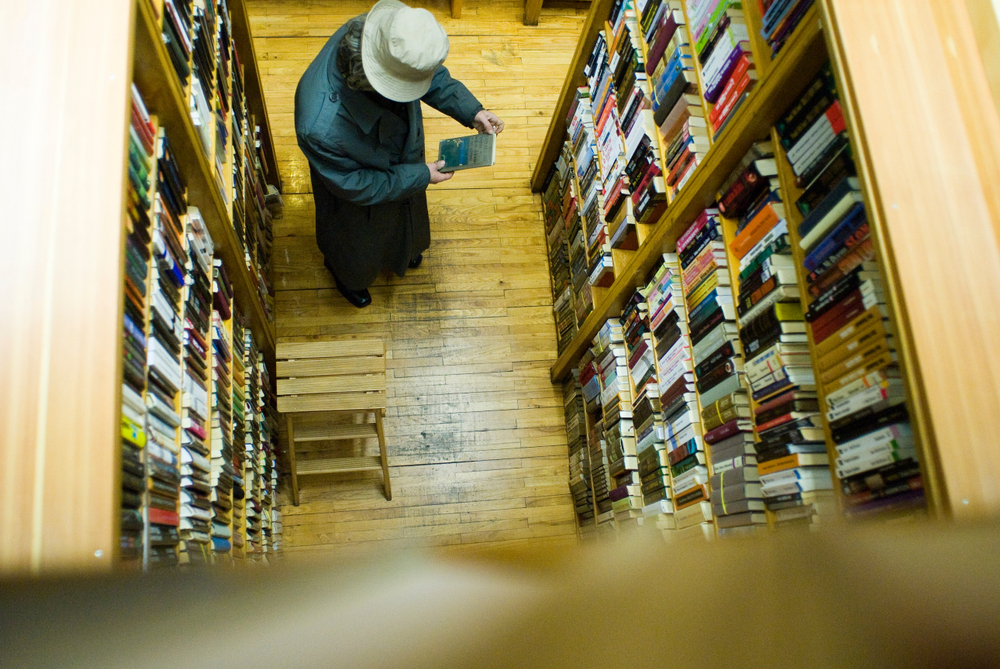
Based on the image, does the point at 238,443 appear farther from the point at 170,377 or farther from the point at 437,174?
the point at 437,174

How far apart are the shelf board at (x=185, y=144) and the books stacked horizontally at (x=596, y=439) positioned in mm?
1522

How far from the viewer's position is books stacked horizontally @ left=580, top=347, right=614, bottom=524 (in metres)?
3.04

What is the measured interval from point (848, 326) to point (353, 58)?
6.67 feet

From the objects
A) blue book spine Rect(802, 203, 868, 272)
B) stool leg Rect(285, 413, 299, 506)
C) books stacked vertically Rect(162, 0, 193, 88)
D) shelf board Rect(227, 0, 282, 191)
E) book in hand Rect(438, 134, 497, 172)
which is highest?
shelf board Rect(227, 0, 282, 191)

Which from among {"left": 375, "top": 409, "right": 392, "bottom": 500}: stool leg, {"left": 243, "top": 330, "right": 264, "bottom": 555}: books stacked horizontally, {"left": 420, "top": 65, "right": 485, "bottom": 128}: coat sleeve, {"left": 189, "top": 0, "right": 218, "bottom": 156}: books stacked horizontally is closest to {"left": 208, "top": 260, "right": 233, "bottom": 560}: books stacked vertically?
{"left": 243, "top": 330, "right": 264, "bottom": 555}: books stacked horizontally

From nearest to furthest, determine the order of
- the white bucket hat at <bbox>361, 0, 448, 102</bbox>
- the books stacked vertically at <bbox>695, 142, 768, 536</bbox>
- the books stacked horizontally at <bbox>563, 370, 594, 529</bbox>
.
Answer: the books stacked vertically at <bbox>695, 142, 768, 536</bbox> < the white bucket hat at <bbox>361, 0, 448, 102</bbox> < the books stacked horizontally at <bbox>563, 370, 594, 529</bbox>

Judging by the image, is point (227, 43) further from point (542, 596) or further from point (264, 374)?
point (542, 596)

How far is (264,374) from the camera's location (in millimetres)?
3324

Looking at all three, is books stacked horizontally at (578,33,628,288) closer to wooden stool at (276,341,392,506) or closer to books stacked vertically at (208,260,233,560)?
wooden stool at (276,341,392,506)

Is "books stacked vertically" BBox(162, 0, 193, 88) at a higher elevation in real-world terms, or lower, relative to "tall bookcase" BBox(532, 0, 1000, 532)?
higher

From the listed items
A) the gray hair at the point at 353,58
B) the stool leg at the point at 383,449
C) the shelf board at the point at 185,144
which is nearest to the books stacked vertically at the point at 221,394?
the shelf board at the point at 185,144

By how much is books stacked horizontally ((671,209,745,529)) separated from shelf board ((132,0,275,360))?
1.58m

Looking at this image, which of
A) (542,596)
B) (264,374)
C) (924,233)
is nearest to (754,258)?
(924,233)

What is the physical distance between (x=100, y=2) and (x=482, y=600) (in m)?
1.42
